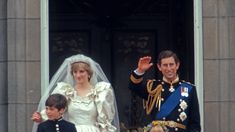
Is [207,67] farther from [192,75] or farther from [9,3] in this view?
[9,3]

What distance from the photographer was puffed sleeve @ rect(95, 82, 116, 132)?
10.3 meters

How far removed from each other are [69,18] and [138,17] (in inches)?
35.6

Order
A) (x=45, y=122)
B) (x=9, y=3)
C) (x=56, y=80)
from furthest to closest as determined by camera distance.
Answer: (x=9, y=3), (x=56, y=80), (x=45, y=122)

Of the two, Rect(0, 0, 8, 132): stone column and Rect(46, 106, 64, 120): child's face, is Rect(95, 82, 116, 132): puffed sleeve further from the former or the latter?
Rect(0, 0, 8, 132): stone column

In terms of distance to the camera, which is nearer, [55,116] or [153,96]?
[55,116]

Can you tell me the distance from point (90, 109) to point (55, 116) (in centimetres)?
90

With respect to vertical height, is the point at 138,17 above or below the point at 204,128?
above

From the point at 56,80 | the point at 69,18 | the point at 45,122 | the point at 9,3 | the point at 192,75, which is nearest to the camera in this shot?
the point at 45,122

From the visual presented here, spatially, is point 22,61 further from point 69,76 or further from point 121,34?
point 121,34

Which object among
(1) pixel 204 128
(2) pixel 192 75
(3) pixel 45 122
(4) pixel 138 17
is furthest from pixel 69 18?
(3) pixel 45 122

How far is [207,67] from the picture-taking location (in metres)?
11.4

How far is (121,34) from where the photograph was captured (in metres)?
13.5

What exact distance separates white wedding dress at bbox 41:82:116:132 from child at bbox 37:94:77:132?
634mm

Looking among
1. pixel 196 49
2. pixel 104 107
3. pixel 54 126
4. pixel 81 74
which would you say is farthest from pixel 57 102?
pixel 196 49
